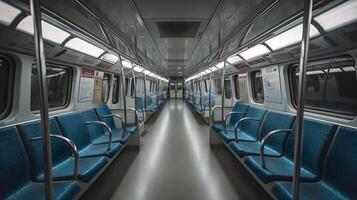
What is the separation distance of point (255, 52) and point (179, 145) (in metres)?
2.63

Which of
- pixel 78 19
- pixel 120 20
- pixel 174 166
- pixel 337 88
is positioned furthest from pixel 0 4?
pixel 337 88

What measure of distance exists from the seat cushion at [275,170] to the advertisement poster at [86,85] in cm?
307

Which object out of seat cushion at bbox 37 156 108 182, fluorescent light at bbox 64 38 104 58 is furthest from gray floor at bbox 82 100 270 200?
fluorescent light at bbox 64 38 104 58

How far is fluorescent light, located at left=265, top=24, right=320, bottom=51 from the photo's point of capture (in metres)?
1.68

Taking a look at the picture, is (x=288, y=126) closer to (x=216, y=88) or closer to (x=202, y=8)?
(x=202, y=8)

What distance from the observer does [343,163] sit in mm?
1628

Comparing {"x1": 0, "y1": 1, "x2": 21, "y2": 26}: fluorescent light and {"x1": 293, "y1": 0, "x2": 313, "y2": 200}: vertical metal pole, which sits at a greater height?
{"x1": 0, "y1": 1, "x2": 21, "y2": 26}: fluorescent light

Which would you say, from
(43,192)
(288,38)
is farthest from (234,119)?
(43,192)

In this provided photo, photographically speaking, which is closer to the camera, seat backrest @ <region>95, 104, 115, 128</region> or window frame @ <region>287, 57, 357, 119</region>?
window frame @ <region>287, 57, 357, 119</region>

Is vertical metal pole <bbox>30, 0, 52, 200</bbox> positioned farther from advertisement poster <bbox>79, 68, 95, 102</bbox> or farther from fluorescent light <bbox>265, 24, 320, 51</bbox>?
advertisement poster <bbox>79, 68, 95, 102</bbox>

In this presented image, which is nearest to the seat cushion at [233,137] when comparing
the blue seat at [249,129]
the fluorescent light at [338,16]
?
the blue seat at [249,129]

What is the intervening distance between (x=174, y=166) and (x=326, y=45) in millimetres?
2656

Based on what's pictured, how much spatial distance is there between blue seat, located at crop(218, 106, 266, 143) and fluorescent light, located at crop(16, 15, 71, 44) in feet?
9.19

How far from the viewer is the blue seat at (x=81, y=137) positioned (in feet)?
8.18
